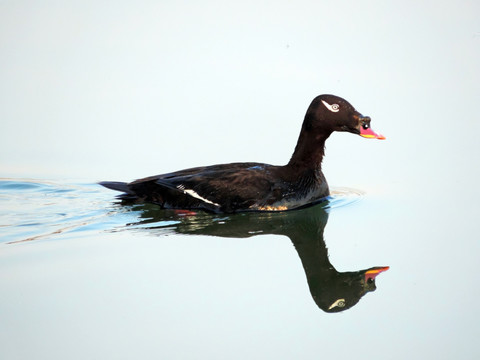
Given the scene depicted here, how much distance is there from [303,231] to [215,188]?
127 centimetres

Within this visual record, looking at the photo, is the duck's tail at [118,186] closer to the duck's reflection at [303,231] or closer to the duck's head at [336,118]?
the duck's reflection at [303,231]

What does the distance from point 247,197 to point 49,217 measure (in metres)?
2.40

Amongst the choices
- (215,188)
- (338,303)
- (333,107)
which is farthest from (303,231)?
(338,303)

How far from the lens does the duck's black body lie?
29.4 ft

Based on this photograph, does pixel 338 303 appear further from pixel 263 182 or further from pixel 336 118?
pixel 336 118

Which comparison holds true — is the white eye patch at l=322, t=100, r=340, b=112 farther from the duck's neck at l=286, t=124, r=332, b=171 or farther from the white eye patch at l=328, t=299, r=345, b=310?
the white eye patch at l=328, t=299, r=345, b=310

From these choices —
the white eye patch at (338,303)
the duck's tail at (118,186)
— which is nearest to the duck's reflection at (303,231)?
the white eye patch at (338,303)

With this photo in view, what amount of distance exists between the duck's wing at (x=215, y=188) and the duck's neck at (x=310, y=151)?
40cm

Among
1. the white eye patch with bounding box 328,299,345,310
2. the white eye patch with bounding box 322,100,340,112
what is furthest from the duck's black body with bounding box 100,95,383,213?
the white eye patch with bounding box 328,299,345,310

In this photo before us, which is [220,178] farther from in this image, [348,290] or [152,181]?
Answer: [348,290]

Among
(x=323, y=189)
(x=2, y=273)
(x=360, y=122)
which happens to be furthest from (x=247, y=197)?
(x=2, y=273)

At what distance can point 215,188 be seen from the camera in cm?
898

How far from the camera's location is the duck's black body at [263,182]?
8.95m

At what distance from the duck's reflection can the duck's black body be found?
6.0 inches
